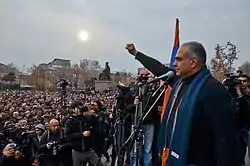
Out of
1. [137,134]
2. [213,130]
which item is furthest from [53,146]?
[213,130]

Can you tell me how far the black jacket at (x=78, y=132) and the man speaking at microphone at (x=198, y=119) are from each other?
4.66 meters

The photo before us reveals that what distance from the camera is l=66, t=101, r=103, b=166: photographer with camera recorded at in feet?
27.0

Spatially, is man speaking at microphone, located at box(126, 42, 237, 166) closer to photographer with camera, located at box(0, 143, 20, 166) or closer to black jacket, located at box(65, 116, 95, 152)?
photographer with camera, located at box(0, 143, 20, 166)

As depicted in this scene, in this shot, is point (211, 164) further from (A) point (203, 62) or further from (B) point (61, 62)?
(B) point (61, 62)

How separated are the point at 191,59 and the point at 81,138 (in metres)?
4.94

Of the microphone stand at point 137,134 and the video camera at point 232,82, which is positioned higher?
the video camera at point 232,82

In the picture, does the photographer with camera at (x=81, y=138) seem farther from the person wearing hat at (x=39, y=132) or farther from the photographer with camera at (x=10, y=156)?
the photographer with camera at (x=10, y=156)

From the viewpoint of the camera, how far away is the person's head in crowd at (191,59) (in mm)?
3615

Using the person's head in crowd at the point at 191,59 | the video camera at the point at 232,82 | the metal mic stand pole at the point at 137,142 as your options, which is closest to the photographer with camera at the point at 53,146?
the metal mic stand pole at the point at 137,142

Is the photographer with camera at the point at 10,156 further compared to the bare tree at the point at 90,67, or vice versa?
the bare tree at the point at 90,67

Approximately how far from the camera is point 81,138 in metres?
8.21

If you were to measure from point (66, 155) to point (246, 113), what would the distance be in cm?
385

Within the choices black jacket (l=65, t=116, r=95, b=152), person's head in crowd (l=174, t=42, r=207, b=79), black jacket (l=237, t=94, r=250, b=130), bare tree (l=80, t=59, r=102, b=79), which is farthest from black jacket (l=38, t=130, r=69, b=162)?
bare tree (l=80, t=59, r=102, b=79)

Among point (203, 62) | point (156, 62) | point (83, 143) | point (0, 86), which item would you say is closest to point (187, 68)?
point (203, 62)
